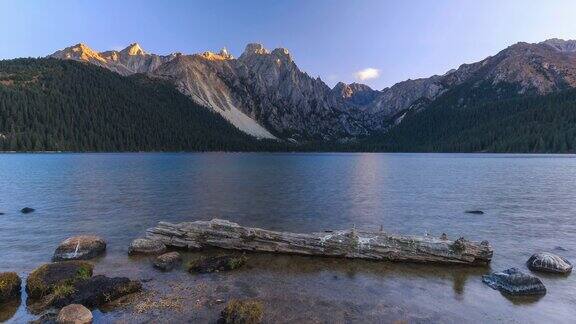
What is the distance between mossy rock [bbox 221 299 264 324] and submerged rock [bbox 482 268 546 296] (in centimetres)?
1531

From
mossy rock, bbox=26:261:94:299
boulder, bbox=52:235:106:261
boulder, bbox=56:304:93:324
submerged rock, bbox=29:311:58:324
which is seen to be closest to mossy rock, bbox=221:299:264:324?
boulder, bbox=56:304:93:324

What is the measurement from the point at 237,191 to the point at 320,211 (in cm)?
2553

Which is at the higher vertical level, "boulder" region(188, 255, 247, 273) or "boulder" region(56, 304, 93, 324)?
"boulder" region(56, 304, 93, 324)

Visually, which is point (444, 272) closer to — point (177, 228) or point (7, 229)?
point (177, 228)

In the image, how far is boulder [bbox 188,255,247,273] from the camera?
2633 cm

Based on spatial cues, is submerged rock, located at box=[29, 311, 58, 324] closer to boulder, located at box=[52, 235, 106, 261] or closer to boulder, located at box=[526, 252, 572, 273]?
boulder, located at box=[52, 235, 106, 261]

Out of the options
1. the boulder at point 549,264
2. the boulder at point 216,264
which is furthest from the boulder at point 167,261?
the boulder at point 549,264

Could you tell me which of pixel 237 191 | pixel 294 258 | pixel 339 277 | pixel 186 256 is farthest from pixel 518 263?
pixel 237 191

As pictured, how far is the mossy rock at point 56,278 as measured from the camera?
71.1 ft

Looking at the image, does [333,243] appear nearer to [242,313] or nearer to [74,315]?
[242,313]

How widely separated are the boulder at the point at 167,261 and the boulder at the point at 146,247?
327 centimetres

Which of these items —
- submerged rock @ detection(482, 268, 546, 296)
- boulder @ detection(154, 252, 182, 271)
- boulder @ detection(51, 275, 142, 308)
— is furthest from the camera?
boulder @ detection(154, 252, 182, 271)

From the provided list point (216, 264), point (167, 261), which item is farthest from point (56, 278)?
point (216, 264)

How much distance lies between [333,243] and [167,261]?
12268 millimetres
